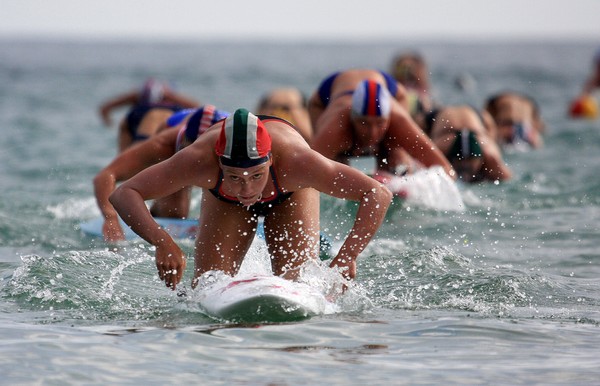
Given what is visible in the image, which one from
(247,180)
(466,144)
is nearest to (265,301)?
(247,180)

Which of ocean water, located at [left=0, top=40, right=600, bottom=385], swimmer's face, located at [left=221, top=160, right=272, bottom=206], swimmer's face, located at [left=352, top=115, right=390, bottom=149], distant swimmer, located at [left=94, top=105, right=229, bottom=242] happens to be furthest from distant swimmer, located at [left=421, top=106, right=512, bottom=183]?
swimmer's face, located at [left=221, top=160, right=272, bottom=206]

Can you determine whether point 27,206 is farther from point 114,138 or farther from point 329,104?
point 114,138

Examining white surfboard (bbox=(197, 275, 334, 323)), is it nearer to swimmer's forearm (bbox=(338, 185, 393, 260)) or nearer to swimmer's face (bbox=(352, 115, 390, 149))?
swimmer's forearm (bbox=(338, 185, 393, 260))

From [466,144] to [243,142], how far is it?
704 centimetres

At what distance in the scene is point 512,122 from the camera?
1811 centimetres

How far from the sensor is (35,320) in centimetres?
704

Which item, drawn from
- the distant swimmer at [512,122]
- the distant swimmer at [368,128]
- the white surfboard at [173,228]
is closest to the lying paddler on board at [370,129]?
the distant swimmer at [368,128]

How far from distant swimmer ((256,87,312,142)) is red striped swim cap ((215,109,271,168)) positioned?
20.9 feet

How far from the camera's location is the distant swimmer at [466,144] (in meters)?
13.1

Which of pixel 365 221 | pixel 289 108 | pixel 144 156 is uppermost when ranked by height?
pixel 289 108

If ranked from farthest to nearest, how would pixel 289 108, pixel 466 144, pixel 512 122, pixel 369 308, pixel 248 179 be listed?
pixel 512 122 → pixel 289 108 → pixel 466 144 → pixel 369 308 → pixel 248 179

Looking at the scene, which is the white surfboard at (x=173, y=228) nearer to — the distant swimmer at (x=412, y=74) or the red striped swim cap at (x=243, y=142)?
the red striped swim cap at (x=243, y=142)

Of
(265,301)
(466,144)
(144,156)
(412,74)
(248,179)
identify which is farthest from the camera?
(412,74)

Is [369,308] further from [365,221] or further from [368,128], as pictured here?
[368,128]
